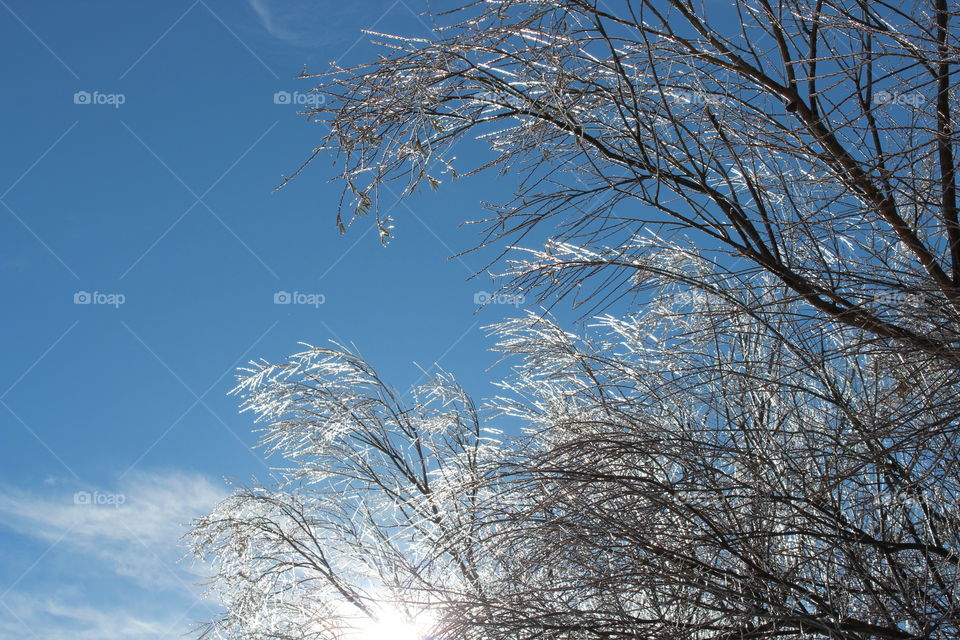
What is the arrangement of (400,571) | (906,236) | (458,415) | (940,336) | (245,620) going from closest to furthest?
1. (940,336)
2. (906,236)
3. (400,571)
4. (245,620)
5. (458,415)

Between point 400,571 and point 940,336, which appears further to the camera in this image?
point 400,571

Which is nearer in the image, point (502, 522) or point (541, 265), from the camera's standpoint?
point (502, 522)

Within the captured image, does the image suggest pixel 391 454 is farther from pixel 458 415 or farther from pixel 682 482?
pixel 682 482

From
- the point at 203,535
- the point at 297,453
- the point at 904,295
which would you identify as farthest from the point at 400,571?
the point at 904,295

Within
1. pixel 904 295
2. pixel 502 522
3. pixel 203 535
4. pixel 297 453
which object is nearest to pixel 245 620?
pixel 203 535

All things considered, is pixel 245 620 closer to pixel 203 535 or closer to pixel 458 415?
pixel 203 535

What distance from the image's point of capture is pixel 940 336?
2436 millimetres

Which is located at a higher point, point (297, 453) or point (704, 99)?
point (297, 453)

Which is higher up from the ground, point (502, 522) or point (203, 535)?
point (203, 535)

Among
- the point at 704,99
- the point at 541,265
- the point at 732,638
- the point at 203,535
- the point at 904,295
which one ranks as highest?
the point at 203,535

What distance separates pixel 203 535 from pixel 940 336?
20.1 ft

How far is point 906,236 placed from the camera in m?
2.61

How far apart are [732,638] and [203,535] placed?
18.0 ft

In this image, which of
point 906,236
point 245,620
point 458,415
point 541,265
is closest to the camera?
point 906,236
